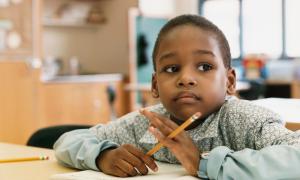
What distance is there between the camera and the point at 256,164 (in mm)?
774

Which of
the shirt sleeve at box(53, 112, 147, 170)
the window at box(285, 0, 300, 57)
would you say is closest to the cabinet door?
the window at box(285, 0, 300, 57)

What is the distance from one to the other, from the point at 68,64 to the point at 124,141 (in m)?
5.37

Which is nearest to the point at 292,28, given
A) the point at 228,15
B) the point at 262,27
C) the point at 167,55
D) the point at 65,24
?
the point at 262,27

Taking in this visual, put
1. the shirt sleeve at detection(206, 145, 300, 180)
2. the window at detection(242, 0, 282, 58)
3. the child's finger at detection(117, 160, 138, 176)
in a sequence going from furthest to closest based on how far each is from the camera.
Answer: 1. the window at detection(242, 0, 282, 58)
2. the child's finger at detection(117, 160, 138, 176)
3. the shirt sleeve at detection(206, 145, 300, 180)

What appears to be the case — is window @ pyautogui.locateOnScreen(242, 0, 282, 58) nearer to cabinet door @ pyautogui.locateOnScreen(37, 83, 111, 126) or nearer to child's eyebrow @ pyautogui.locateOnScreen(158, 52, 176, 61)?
cabinet door @ pyautogui.locateOnScreen(37, 83, 111, 126)

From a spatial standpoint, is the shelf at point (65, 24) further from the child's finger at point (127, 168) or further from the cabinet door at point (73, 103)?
the child's finger at point (127, 168)

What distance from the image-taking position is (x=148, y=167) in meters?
0.94

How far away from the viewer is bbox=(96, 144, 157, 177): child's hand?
92 cm

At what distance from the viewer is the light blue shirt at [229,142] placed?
78 cm

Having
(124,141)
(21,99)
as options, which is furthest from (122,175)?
(21,99)

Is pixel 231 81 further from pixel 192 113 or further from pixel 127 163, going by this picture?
pixel 127 163

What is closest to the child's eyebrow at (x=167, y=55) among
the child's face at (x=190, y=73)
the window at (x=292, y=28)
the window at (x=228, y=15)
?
the child's face at (x=190, y=73)

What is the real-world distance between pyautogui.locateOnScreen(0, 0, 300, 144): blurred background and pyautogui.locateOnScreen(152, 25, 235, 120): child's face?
4032 mm

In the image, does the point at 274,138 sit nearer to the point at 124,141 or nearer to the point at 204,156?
the point at 204,156
